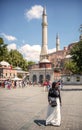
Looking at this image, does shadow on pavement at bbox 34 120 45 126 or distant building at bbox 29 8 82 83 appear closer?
shadow on pavement at bbox 34 120 45 126

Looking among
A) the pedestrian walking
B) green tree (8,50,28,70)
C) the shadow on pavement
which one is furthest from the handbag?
green tree (8,50,28,70)

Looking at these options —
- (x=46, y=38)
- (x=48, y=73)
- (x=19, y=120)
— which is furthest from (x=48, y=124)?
(x=46, y=38)

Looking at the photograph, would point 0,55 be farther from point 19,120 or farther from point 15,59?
point 19,120

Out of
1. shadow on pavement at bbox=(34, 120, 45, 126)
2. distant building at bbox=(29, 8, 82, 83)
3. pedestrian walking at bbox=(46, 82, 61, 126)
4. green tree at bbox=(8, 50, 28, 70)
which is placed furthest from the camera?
green tree at bbox=(8, 50, 28, 70)

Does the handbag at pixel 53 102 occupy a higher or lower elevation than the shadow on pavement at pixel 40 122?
higher

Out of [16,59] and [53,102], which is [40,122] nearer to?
[53,102]

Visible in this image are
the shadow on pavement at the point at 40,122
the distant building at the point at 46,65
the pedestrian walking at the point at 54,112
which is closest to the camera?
the pedestrian walking at the point at 54,112

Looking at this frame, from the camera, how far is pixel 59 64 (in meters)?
107

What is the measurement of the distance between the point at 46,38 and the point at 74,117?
91490 mm

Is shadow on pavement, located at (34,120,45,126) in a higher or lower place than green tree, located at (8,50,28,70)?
lower

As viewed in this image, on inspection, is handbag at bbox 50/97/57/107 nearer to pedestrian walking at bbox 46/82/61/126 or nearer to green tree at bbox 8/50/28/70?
pedestrian walking at bbox 46/82/61/126

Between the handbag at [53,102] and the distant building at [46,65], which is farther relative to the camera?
the distant building at [46,65]

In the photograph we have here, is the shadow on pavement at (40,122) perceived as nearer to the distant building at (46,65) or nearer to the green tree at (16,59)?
the distant building at (46,65)

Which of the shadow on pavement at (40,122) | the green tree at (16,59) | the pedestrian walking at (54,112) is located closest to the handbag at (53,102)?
the pedestrian walking at (54,112)
